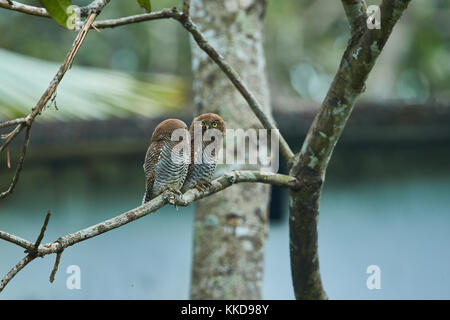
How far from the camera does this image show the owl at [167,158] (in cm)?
191

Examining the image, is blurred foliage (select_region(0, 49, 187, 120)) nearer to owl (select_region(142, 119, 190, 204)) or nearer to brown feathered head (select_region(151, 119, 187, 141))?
owl (select_region(142, 119, 190, 204))

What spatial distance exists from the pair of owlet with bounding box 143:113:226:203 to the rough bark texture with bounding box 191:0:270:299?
1016 millimetres

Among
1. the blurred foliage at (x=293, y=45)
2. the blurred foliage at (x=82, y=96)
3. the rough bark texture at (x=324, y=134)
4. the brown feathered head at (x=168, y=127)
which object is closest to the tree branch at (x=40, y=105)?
the brown feathered head at (x=168, y=127)

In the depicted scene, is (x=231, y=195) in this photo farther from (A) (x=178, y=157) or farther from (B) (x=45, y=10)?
(B) (x=45, y=10)

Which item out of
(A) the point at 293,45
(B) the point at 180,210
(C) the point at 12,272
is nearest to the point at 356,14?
(C) the point at 12,272

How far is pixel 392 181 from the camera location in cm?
495

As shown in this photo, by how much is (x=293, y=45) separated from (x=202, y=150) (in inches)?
559

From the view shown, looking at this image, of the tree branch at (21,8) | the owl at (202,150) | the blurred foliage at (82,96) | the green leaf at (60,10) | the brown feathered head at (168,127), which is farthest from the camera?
the blurred foliage at (82,96)

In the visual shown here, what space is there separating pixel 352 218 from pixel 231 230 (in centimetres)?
208

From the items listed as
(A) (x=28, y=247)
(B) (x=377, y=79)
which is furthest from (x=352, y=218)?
(B) (x=377, y=79)

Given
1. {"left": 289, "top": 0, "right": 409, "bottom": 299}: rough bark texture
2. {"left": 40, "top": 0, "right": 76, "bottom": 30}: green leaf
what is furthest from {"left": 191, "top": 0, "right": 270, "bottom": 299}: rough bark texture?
{"left": 40, "top": 0, "right": 76, "bottom": 30}: green leaf

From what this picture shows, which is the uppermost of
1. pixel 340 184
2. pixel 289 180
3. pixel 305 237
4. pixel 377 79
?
pixel 377 79

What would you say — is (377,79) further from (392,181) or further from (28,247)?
(28,247)

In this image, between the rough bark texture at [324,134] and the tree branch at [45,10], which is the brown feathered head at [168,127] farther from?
the rough bark texture at [324,134]
